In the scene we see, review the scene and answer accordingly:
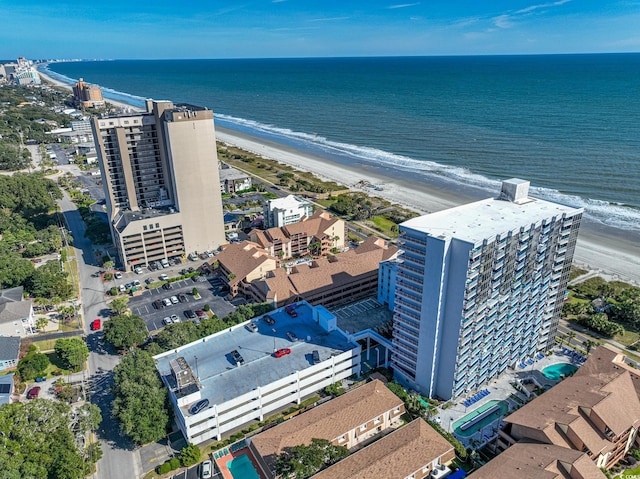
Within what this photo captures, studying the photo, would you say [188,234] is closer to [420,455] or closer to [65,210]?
[65,210]

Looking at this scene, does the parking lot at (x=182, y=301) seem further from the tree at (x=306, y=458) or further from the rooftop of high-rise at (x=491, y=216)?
the rooftop of high-rise at (x=491, y=216)

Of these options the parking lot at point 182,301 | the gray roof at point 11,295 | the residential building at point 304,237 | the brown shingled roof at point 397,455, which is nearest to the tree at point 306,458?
the brown shingled roof at point 397,455

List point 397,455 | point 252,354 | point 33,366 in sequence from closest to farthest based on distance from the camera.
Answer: point 397,455 → point 252,354 → point 33,366

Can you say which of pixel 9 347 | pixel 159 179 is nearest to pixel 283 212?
pixel 159 179

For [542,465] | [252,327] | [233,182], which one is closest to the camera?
[542,465]

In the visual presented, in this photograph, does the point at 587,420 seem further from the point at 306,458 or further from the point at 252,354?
the point at 252,354

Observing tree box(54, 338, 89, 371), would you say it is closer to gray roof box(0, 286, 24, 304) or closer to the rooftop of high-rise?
gray roof box(0, 286, 24, 304)
